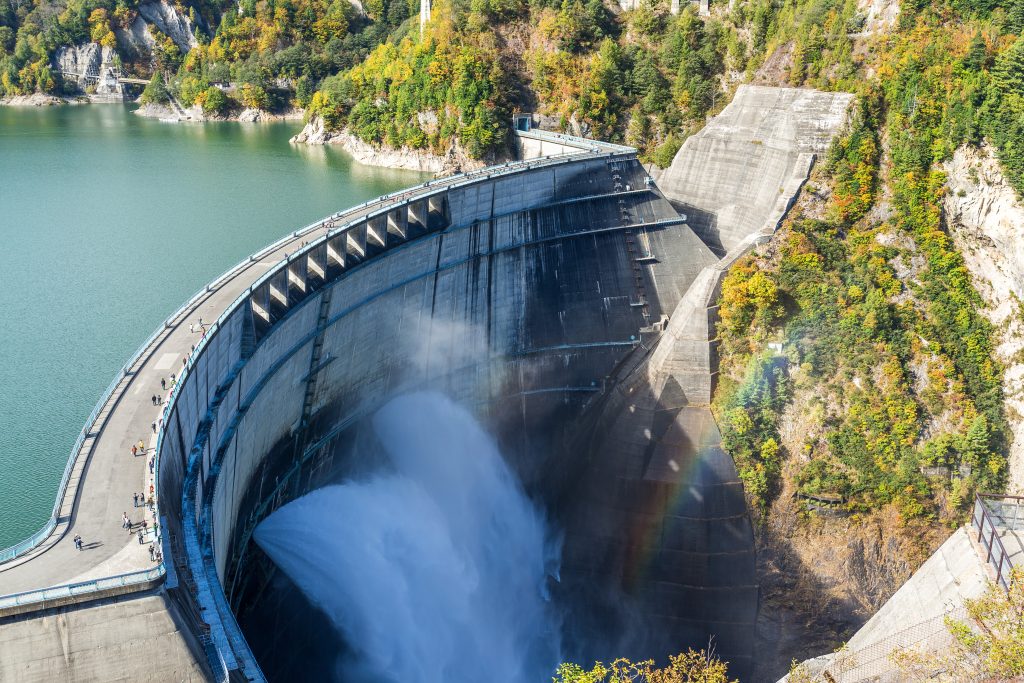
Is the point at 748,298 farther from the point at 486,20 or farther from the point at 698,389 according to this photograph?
the point at 486,20

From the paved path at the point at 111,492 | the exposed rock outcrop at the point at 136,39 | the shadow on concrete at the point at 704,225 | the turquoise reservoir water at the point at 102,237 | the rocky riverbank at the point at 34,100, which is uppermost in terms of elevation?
the paved path at the point at 111,492

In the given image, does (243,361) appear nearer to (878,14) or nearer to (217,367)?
(217,367)

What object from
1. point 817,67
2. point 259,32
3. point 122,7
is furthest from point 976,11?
point 122,7

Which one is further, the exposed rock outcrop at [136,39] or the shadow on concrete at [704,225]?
the exposed rock outcrop at [136,39]

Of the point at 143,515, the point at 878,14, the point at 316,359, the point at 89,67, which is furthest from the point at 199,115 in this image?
the point at 143,515

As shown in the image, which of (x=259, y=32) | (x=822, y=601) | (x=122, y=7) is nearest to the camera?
(x=822, y=601)

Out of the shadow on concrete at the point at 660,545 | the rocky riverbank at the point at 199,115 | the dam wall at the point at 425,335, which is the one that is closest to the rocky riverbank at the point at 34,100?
the rocky riverbank at the point at 199,115

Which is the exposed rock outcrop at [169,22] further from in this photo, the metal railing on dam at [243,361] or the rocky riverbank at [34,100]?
the metal railing on dam at [243,361]
